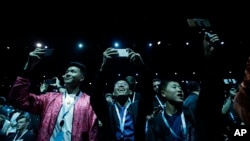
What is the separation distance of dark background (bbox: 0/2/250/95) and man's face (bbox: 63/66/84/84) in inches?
A: 195

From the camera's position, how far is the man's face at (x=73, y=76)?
480 cm

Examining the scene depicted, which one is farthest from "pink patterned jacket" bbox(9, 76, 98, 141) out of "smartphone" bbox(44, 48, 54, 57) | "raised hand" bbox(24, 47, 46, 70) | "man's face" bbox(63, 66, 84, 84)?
"smartphone" bbox(44, 48, 54, 57)

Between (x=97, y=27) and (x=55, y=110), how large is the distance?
10.1 m

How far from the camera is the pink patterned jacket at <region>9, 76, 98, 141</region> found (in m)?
4.24

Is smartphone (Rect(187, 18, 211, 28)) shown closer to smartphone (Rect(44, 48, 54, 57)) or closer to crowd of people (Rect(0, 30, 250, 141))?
crowd of people (Rect(0, 30, 250, 141))

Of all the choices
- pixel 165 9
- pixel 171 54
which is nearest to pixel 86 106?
pixel 165 9

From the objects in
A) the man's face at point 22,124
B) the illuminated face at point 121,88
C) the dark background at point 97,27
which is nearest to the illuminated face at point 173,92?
the illuminated face at point 121,88

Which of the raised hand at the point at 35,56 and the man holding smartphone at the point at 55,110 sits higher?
the raised hand at the point at 35,56

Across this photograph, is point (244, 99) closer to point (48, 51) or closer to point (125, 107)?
point (48, 51)

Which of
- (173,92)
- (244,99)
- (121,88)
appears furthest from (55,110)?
(244,99)

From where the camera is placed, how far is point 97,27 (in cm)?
1412

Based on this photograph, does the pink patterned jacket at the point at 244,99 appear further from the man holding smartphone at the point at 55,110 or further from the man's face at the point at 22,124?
the man's face at the point at 22,124

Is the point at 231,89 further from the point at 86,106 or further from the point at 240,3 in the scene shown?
the point at 240,3

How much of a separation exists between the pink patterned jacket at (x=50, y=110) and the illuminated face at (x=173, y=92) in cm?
117
